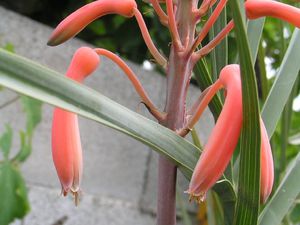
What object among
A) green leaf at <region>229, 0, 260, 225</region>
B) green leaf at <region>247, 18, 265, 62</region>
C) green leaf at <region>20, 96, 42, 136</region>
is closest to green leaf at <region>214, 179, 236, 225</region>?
green leaf at <region>229, 0, 260, 225</region>

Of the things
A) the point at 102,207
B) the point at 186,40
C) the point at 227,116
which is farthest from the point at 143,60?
the point at 227,116

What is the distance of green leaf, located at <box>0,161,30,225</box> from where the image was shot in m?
1.17

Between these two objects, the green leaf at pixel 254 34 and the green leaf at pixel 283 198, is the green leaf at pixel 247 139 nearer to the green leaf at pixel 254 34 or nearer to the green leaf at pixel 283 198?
the green leaf at pixel 283 198

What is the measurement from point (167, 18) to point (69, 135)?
153mm

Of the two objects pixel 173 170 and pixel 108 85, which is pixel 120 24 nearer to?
pixel 108 85

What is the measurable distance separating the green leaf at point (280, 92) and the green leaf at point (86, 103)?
0.22m

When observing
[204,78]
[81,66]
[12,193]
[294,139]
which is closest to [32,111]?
[12,193]

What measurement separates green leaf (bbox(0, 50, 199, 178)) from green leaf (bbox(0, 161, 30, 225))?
29.9 inches

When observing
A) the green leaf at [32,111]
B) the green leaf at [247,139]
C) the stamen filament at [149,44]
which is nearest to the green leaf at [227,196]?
the green leaf at [247,139]

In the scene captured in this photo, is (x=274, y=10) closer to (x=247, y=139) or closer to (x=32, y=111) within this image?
(x=247, y=139)

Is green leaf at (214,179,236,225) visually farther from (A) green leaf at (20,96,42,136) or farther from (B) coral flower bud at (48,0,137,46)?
(A) green leaf at (20,96,42,136)

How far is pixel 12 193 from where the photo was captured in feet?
3.87

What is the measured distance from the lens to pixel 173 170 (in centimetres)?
52

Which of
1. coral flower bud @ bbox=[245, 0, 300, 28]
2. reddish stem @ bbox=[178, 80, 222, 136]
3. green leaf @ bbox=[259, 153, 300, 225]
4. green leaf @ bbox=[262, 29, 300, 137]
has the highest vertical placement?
coral flower bud @ bbox=[245, 0, 300, 28]
